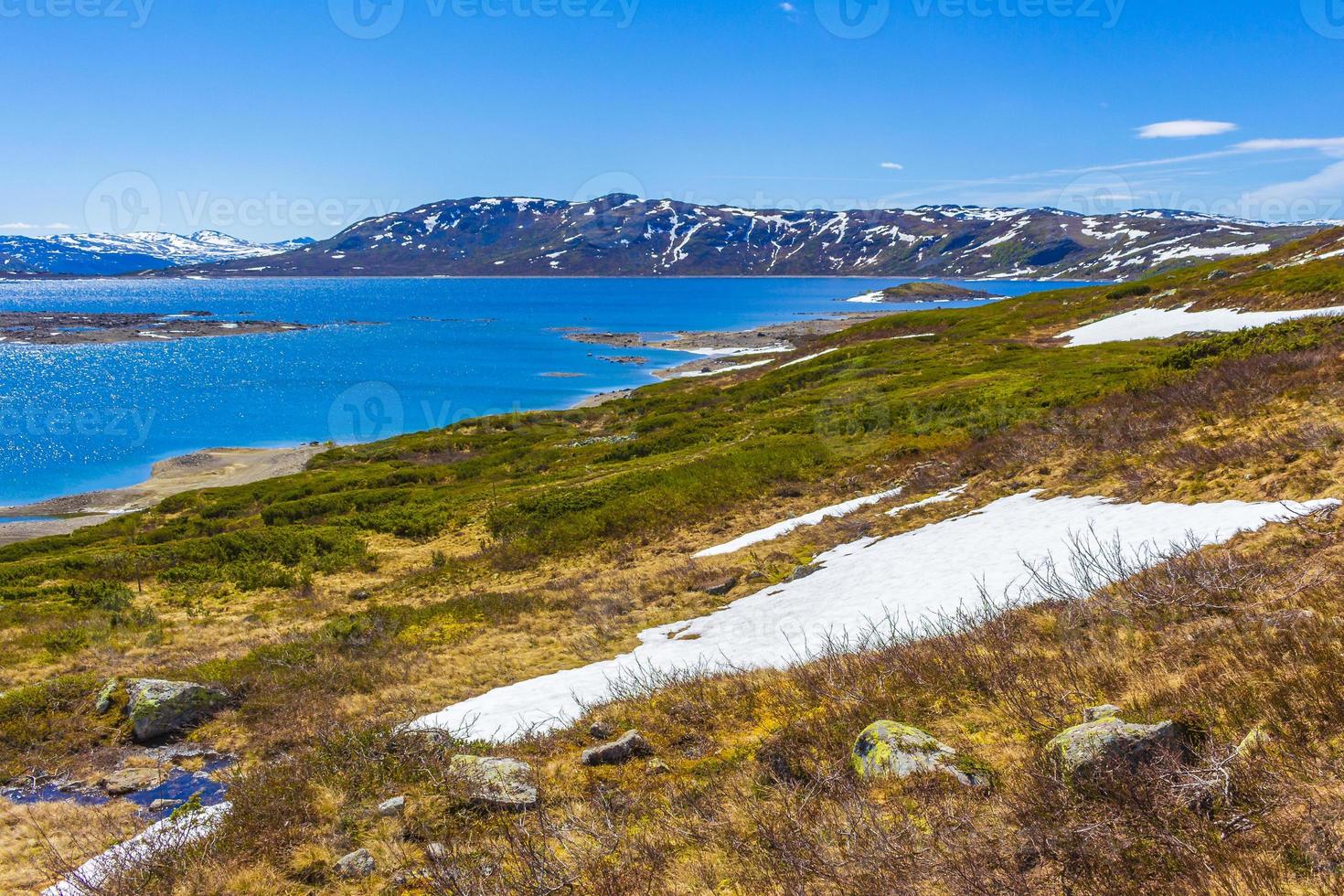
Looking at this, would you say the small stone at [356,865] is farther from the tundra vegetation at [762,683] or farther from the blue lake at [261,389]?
the blue lake at [261,389]

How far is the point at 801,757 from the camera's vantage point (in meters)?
6.51

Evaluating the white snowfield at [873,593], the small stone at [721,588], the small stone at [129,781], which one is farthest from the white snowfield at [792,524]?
the small stone at [129,781]

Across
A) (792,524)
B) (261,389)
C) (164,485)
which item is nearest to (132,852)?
(792,524)

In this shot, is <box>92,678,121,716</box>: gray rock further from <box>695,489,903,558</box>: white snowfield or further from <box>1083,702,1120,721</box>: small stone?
<box>1083,702,1120,721</box>: small stone

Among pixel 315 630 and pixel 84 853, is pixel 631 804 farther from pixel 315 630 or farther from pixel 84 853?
pixel 315 630

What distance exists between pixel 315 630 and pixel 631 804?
13.1 metres

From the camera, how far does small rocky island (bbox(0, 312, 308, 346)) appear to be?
129m

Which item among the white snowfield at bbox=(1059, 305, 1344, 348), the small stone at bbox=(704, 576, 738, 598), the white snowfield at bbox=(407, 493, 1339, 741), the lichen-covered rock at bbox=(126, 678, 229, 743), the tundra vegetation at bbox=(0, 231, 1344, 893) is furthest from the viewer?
the white snowfield at bbox=(1059, 305, 1344, 348)

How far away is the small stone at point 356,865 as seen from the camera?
5953 millimetres

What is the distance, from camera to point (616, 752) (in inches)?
297

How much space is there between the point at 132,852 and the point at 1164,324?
56036 millimetres

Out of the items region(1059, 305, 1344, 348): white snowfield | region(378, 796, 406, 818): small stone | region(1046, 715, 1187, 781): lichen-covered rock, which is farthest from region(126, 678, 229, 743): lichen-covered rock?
region(1059, 305, 1344, 348): white snowfield

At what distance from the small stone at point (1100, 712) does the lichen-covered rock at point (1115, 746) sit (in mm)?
571

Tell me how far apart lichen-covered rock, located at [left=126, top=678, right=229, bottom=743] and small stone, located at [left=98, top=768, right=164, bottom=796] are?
110 centimetres
